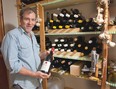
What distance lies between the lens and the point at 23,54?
3.57 ft

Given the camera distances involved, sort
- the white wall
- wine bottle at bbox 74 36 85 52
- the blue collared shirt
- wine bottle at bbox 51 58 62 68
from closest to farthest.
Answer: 1. the blue collared shirt
2. wine bottle at bbox 74 36 85 52
3. wine bottle at bbox 51 58 62 68
4. the white wall

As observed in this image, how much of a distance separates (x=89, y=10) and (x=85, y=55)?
53 cm

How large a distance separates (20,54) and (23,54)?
0.02 meters

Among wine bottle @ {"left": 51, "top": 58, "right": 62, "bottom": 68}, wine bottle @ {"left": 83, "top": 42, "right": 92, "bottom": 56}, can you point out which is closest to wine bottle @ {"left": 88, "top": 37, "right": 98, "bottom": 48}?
wine bottle @ {"left": 83, "top": 42, "right": 92, "bottom": 56}

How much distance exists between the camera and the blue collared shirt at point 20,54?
1012 millimetres

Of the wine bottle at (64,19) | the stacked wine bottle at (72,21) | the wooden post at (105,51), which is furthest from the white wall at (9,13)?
the wooden post at (105,51)

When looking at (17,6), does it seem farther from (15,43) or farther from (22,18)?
(15,43)

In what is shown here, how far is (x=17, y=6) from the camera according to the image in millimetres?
1807

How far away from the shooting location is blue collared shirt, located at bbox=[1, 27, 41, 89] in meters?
1.01

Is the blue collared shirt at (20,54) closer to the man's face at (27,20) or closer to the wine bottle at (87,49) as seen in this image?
the man's face at (27,20)

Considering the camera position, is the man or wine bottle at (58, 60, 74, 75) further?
wine bottle at (58, 60, 74, 75)

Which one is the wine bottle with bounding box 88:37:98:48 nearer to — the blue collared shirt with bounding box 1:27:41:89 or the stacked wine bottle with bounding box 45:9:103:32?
the stacked wine bottle with bounding box 45:9:103:32

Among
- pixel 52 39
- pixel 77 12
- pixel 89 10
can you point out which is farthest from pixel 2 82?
pixel 89 10

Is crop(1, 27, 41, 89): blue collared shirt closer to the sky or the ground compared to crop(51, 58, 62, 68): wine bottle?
closer to the sky
